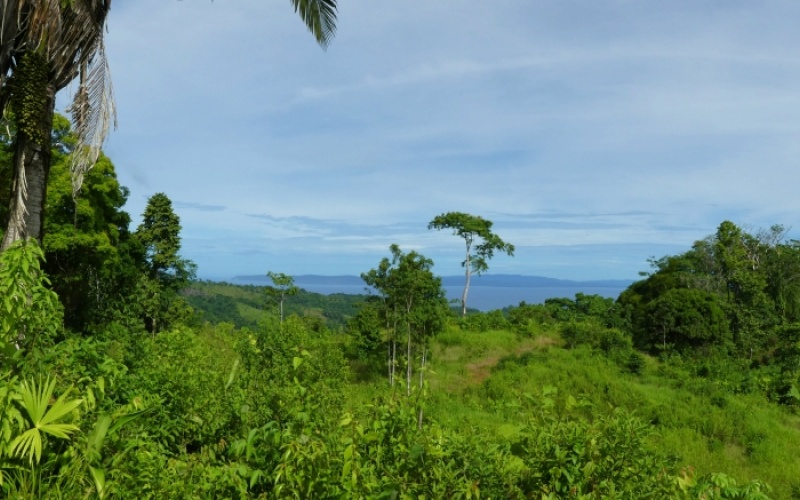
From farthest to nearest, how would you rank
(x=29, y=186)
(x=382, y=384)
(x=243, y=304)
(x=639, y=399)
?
1. (x=243, y=304)
2. (x=382, y=384)
3. (x=639, y=399)
4. (x=29, y=186)

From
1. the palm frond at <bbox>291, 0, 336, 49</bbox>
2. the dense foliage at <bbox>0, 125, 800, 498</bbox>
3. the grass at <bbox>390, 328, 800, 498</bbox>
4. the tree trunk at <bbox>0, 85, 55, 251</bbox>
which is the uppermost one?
the palm frond at <bbox>291, 0, 336, 49</bbox>

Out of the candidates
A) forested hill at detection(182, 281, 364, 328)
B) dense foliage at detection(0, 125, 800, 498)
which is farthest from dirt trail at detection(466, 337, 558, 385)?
forested hill at detection(182, 281, 364, 328)

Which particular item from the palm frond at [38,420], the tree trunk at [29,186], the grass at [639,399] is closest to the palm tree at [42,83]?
the tree trunk at [29,186]

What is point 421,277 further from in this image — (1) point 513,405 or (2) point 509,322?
(1) point 513,405

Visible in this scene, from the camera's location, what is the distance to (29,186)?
7.20 m

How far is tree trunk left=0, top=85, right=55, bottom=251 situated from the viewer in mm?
7055

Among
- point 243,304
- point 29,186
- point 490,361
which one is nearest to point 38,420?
point 29,186

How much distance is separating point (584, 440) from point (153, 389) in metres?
4.06

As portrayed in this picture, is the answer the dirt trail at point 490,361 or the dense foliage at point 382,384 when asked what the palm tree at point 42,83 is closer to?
the dense foliage at point 382,384

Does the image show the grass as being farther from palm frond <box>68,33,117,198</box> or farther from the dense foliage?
palm frond <box>68,33,117,198</box>

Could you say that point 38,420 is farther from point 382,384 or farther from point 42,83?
point 382,384

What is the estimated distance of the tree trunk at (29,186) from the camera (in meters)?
7.05

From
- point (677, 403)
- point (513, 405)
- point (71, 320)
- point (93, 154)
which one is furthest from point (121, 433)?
point (71, 320)

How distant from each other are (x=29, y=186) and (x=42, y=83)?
1.34 m
